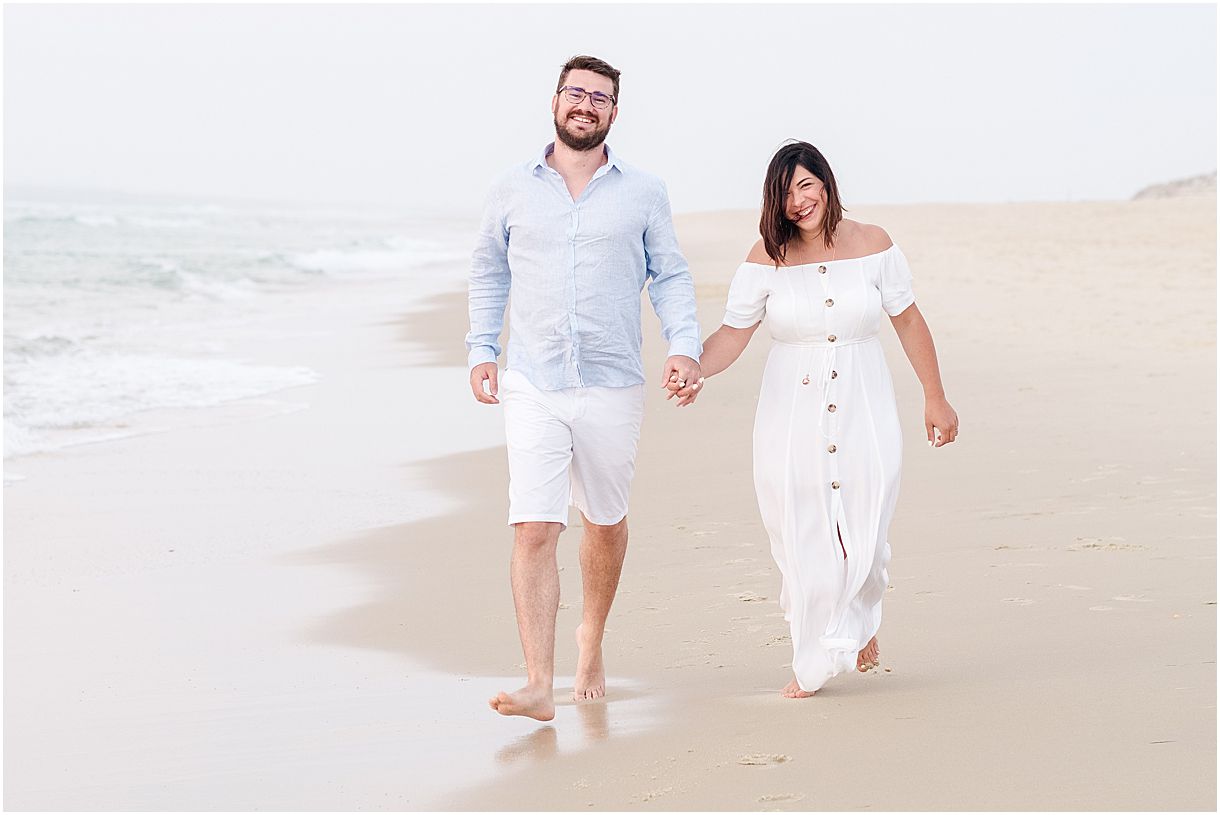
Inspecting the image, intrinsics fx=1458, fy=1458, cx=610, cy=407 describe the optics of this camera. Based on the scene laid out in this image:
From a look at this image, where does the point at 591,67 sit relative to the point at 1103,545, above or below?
above

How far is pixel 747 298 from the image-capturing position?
168 inches

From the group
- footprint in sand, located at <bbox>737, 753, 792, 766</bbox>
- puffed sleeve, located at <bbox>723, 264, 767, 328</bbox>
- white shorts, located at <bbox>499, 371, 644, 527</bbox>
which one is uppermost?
puffed sleeve, located at <bbox>723, 264, 767, 328</bbox>

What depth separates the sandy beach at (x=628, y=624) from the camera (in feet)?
11.5

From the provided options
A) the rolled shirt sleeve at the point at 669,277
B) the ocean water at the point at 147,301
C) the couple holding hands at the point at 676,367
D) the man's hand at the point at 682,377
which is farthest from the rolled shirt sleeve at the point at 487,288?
the ocean water at the point at 147,301

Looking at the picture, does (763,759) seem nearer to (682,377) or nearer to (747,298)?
(682,377)

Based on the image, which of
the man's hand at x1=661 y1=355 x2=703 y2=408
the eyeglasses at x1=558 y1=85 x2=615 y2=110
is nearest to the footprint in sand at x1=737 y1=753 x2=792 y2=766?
the man's hand at x1=661 y1=355 x2=703 y2=408

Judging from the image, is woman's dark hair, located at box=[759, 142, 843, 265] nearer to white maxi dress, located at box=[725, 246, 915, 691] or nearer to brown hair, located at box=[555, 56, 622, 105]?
white maxi dress, located at box=[725, 246, 915, 691]

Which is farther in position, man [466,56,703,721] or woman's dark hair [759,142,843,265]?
man [466,56,703,721]

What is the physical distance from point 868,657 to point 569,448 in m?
1.05

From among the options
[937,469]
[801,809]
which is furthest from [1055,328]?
[801,809]

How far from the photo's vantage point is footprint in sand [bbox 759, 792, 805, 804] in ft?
10.6

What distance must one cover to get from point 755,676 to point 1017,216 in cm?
3855

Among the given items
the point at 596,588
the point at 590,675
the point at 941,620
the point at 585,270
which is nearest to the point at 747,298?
the point at 585,270

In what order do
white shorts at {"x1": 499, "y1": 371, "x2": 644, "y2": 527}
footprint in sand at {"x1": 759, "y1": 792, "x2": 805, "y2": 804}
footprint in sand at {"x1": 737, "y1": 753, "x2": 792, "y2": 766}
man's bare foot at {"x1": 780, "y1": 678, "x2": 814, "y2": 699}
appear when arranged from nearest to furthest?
footprint in sand at {"x1": 759, "y1": 792, "x2": 805, "y2": 804} < footprint in sand at {"x1": 737, "y1": 753, "x2": 792, "y2": 766} < man's bare foot at {"x1": 780, "y1": 678, "x2": 814, "y2": 699} < white shorts at {"x1": 499, "y1": 371, "x2": 644, "y2": 527}
